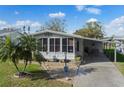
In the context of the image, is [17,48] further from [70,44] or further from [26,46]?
[70,44]

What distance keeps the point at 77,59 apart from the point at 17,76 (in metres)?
8.27

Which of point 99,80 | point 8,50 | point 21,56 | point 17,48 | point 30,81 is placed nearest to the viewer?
A: point 30,81

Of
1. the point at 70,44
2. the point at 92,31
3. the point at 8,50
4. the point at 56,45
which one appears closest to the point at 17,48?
the point at 8,50

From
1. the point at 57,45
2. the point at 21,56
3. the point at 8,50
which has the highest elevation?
the point at 8,50

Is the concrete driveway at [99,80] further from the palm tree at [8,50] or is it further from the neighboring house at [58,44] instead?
the neighboring house at [58,44]

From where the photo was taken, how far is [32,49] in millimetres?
15547

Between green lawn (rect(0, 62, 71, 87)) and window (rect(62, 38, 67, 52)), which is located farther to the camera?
window (rect(62, 38, 67, 52))

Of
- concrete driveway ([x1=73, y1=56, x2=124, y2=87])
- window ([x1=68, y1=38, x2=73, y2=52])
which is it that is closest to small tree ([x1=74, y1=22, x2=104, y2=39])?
window ([x1=68, y1=38, x2=73, y2=52])

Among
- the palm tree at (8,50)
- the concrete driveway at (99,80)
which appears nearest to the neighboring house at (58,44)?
the concrete driveway at (99,80)

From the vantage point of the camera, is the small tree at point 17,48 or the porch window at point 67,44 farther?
the porch window at point 67,44

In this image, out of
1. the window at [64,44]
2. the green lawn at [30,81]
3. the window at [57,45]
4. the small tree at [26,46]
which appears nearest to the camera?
the green lawn at [30,81]

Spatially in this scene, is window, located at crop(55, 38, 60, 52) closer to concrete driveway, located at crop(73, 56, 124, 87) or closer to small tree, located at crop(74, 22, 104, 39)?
concrete driveway, located at crop(73, 56, 124, 87)

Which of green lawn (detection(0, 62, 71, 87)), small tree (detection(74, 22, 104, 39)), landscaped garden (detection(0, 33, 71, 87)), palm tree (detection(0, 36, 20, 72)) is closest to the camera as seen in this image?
green lawn (detection(0, 62, 71, 87))
